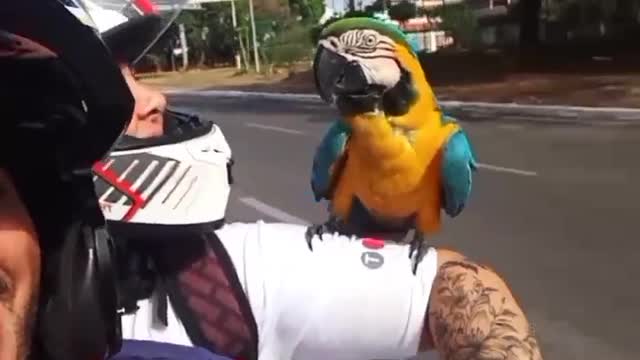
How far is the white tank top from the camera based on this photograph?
6.24 ft

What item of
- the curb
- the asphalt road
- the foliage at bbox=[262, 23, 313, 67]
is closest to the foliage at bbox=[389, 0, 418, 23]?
the curb

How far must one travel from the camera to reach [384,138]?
278 centimetres

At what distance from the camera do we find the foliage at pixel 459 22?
40.4 metres

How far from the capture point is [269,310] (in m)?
1.91

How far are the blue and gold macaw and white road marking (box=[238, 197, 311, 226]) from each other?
25.0 ft

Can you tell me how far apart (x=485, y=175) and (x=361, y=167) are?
11166mm

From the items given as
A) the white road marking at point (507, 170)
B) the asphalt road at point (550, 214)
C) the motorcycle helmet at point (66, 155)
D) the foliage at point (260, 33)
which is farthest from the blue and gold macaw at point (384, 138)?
the foliage at point (260, 33)

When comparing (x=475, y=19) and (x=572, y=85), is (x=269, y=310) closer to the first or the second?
(x=572, y=85)

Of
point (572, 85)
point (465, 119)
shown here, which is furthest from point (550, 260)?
point (572, 85)

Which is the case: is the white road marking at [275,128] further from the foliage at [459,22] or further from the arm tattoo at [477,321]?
the arm tattoo at [477,321]

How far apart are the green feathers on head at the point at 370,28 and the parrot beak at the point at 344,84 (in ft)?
0.14

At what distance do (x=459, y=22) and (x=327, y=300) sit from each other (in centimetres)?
3990

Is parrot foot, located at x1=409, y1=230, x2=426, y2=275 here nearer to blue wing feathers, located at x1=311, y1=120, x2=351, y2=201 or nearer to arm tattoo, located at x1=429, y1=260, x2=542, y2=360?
arm tattoo, located at x1=429, y1=260, x2=542, y2=360

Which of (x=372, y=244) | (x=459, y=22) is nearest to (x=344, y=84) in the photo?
(x=372, y=244)
